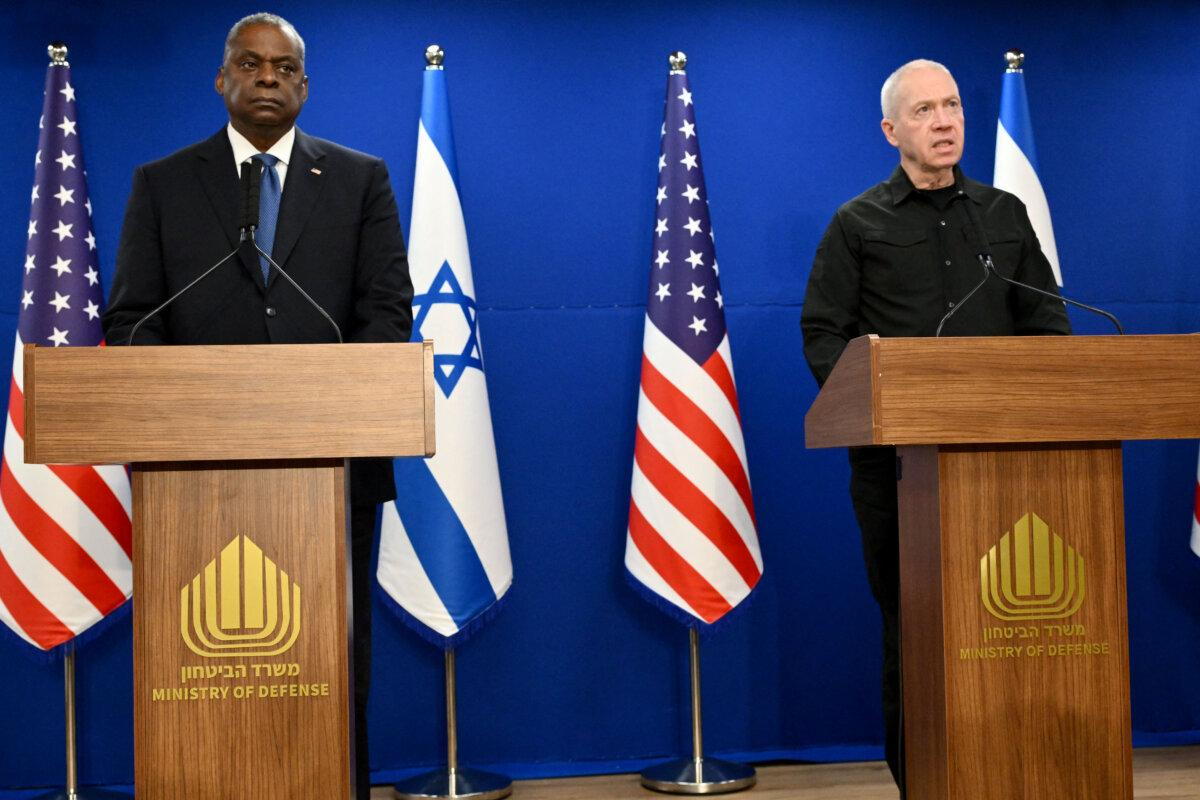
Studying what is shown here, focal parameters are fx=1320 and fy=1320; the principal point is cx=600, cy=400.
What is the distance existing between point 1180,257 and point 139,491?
12.0 feet

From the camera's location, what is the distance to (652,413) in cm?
404

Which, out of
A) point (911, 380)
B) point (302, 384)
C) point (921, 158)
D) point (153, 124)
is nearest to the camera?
point (302, 384)

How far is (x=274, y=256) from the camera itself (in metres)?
2.78

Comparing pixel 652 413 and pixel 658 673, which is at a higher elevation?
pixel 652 413

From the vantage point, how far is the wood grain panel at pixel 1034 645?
94.8 inches

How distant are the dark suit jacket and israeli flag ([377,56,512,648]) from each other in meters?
0.99

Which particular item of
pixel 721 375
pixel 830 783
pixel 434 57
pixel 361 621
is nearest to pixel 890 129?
pixel 721 375

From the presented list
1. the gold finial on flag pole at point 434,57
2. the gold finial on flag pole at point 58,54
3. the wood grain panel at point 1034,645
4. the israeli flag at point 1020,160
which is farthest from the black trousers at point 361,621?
the israeli flag at point 1020,160

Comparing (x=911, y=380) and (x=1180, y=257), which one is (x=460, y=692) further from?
(x=1180, y=257)

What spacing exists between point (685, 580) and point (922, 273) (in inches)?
48.3

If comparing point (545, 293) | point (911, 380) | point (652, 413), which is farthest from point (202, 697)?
point (545, 293)

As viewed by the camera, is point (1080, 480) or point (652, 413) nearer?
point (1080, 480)

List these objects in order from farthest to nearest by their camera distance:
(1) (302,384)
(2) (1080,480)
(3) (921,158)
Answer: (3) (921,158) < (2) (1080,480) < (1) (302,384)

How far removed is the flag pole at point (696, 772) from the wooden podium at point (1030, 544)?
1.48 meters
